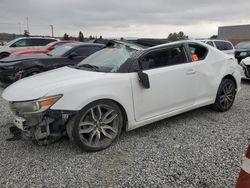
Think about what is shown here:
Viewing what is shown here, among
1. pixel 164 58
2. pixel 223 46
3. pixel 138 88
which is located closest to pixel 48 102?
pixel 138 88

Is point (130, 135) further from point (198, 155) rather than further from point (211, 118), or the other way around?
point (211, 118)

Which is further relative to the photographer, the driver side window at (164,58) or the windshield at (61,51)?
the windshield at (61,51)

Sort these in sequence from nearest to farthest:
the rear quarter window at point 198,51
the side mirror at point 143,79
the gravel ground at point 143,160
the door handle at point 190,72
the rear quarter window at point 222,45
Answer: the gravel ground at point 143,160
the side mirror at point 143,79
the door handle at point 190,72
the rear quarter window at point 198,51
the rear quarter window at point 222,45

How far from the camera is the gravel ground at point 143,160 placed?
2.88 metres

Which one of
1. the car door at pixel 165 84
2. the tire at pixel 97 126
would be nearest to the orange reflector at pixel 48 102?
the tire at pixel 97 126

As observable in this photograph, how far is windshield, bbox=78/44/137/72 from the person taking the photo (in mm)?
3912

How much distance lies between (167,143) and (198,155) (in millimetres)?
515

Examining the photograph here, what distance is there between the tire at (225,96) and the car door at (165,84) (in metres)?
0.78

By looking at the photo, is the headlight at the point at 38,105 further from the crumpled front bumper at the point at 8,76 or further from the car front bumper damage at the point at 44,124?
the crumpled front bumper at the point at 8,76

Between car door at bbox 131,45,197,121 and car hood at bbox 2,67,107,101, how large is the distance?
67 cm

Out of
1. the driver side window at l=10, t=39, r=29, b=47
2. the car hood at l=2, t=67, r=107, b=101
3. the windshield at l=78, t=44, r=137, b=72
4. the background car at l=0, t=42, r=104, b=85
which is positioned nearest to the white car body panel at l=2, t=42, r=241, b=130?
the car hood at l=2, t=67, r=107, b=101

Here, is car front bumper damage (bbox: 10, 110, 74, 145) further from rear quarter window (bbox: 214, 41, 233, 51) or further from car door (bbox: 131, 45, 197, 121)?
rear quarter window (bbox: 214, 41, 233, 51)

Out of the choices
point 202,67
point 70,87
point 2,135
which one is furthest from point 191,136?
point 2,135

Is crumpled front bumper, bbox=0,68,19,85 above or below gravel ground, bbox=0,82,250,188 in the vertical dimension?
above
